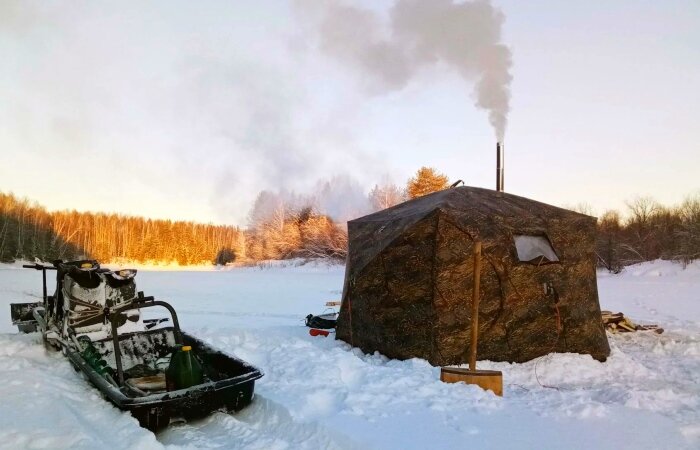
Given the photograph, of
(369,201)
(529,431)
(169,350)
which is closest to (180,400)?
(169,350)

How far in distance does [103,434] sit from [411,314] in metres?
4.14

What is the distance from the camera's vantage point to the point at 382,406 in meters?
4.39

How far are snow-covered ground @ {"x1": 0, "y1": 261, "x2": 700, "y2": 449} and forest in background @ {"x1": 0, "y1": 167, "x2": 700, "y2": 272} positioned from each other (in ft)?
38.0

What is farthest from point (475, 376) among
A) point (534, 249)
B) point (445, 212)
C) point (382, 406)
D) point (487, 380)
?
point (534, 249)

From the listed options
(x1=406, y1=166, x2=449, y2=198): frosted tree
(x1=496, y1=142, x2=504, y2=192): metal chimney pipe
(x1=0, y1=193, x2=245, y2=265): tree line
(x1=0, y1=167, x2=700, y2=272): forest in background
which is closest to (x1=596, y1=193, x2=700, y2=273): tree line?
(x1=0, y1=167, x2=700, y2=272): forest in background

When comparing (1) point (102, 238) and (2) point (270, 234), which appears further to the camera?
(1) point (102, 238)

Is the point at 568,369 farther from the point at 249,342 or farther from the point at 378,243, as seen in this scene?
the point at 249,342

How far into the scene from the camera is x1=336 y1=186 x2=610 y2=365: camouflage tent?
6.44 metres

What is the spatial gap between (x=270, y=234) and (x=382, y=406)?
39777 millimetres

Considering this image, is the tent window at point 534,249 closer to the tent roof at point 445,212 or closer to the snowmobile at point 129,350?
the tent roof at point 445,212

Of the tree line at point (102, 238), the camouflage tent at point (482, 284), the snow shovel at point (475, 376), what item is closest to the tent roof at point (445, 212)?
the camouflage tent at point (482, 284)

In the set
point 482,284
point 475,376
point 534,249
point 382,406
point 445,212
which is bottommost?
point 382,406

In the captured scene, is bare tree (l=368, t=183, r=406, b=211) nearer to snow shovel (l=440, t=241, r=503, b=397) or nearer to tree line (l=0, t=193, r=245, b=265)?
tree line (l=0, t=193, r=245, b=265)

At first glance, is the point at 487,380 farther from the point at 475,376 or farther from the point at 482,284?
the point at 482,284
